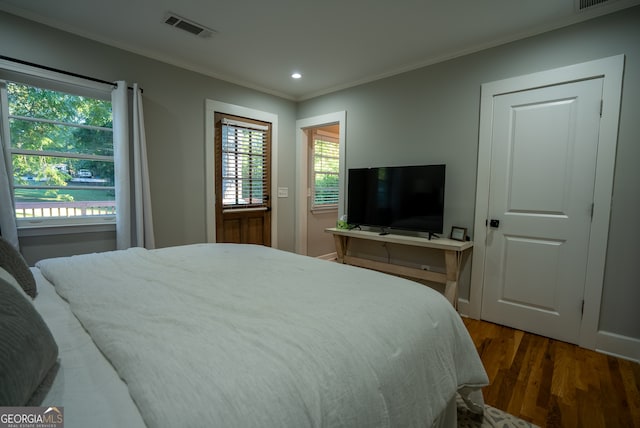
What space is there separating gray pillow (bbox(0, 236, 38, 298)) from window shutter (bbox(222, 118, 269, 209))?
Answer: 2.48 metres

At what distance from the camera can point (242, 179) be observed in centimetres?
388

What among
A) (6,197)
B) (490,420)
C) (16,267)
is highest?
(6,197)

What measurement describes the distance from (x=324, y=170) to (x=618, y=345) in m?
3.91

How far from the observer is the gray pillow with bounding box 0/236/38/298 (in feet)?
3.86

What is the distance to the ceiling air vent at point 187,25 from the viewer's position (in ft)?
7.68

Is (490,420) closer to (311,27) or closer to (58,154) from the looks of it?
(311,27)

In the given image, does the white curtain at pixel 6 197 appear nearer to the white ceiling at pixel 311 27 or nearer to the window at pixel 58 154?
the window at pixel 58 154

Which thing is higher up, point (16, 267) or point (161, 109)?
point (161, 109)

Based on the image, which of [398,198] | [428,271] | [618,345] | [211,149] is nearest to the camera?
[618,345]

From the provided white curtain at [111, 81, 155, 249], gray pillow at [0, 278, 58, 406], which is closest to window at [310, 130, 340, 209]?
white curtain at [111, 81, 155, 249]

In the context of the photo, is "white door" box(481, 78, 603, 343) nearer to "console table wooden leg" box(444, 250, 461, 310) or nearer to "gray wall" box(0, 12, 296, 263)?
"console table wooden leg" box(444, 250, 461, 310)

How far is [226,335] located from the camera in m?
0.88

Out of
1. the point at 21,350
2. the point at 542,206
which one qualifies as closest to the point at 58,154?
the point at 21,350

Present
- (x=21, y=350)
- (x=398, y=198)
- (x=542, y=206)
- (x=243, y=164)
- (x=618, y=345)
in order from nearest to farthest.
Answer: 1. (x=21, y=350)
2. (x=618, y=345)
3. (x=542, y=206)
4. (x=398, y=198)
5. (x=243, y=164)
